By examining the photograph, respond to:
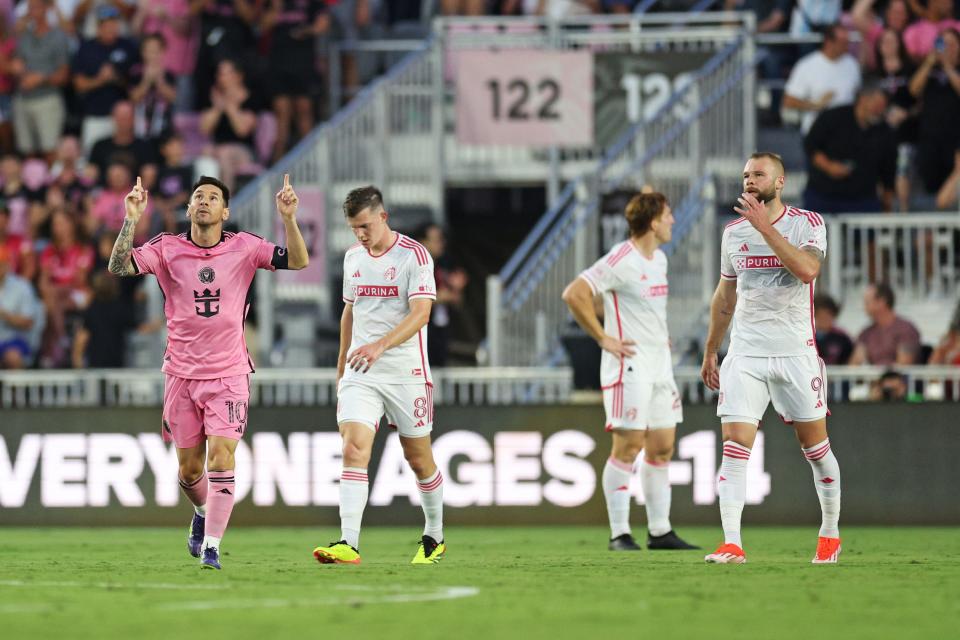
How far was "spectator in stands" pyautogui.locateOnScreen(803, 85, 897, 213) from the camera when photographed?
1998 cm

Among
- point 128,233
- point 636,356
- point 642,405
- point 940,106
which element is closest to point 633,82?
point 940,106

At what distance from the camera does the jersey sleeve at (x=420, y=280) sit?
1184cm

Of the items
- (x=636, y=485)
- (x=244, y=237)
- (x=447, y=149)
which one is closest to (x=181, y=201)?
(x=447, y=149)

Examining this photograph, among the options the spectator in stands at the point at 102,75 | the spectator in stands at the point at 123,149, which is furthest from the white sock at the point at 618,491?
the spectator in stands at the point at 102,75

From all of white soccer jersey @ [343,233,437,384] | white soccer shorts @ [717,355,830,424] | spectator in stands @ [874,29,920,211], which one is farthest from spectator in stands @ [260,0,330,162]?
white soccer shorts @ [717,355,830,424]

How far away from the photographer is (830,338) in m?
18.2

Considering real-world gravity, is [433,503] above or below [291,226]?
below

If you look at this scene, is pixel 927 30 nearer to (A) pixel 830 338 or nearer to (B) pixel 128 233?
(A) pixel 830 338

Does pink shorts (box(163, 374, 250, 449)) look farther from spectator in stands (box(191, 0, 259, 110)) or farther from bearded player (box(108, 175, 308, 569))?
spectator in stands (box(191, 0, 259, 110))

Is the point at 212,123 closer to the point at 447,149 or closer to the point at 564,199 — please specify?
the point at 447,149

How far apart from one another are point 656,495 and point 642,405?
728mm

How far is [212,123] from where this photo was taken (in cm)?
2306

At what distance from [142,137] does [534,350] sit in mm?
5999

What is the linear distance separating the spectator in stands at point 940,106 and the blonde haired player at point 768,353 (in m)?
9.50
